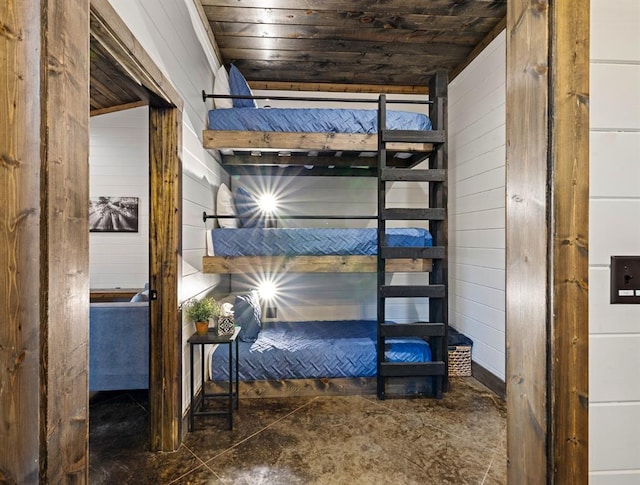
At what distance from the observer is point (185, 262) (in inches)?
90.7

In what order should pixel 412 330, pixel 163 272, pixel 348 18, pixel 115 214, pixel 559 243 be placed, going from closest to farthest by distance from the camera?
pixel 559 243
pixel 163 272
pixel 348 18
pixel 412 330
pixel 115 214

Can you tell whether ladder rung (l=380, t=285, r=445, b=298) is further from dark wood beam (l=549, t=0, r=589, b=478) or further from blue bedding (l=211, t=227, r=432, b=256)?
dark wood beam (l=549, t=0, r=589, b=478)

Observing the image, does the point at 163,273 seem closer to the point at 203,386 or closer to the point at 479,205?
the point at 203,386

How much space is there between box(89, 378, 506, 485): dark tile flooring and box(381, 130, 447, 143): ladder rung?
2.22 metres

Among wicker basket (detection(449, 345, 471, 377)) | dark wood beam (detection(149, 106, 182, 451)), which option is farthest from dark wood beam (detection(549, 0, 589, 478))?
wicker basket (detection(449, 345, 471, 377))

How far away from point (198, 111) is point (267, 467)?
259cm

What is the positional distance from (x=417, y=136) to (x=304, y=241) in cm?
135

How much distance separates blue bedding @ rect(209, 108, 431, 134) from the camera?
2.83 meters

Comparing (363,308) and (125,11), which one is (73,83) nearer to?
(125,11)

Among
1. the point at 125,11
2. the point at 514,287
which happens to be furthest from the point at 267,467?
the point at 125,11

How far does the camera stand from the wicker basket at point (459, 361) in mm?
3199

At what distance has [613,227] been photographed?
74 centimetres

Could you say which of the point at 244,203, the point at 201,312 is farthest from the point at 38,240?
the point at 244,203

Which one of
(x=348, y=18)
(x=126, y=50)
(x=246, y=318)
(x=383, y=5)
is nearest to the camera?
(x=126, y=50)
